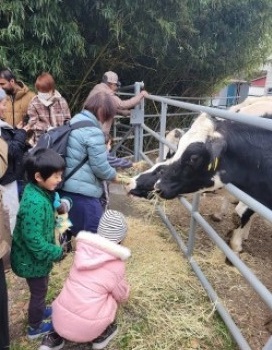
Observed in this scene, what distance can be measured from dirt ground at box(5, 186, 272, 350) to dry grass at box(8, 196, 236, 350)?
67 millimetres

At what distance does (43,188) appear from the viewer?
6.03 feet

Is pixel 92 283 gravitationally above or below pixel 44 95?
below

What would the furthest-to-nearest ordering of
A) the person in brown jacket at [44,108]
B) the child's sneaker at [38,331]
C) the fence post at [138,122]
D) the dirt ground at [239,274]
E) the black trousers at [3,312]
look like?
1. the fence post at [138,122]
2. the person in brown jacket at [44,108]
3. the dirt ground at [239,274]
4. the child's sneaker at [38,331]
5. the black trousers at [3,312]

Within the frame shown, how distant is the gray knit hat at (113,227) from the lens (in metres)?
1.76

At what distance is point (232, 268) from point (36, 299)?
163 centimetres

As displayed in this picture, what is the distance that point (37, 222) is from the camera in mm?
1759

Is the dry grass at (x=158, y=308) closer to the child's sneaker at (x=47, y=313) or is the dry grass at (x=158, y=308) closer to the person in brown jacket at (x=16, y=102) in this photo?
the child's sneaker at (x=47, y=313)

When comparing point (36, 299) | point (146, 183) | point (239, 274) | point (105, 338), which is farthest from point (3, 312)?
point (239, 274)

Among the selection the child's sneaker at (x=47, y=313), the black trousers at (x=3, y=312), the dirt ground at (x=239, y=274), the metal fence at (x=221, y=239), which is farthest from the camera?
the dirt ground at (x=239, y=274)

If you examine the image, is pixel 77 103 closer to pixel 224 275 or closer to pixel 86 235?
pixel 224 275

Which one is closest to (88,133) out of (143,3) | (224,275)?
(224,275)

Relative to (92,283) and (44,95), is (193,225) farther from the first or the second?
(44,95)

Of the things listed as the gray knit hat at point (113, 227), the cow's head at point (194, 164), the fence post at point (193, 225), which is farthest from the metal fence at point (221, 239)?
the gray knit hat at point (113, 227)

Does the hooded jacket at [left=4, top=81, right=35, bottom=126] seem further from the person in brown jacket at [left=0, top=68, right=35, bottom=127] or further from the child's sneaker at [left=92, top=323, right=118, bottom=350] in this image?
the child's sneaker at [left=92, top=323, right=118, bottom=350]
